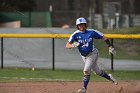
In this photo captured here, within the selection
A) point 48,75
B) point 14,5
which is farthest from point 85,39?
point 14,5

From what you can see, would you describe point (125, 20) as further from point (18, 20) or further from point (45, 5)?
point (45, 5)

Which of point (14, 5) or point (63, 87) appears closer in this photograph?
point (63, 87)

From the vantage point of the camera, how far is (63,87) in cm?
1229

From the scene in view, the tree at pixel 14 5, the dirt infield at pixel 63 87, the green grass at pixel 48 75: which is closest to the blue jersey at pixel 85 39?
the dirt infield at pixel 63 87

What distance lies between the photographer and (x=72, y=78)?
1466cm

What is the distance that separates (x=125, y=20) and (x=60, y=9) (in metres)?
18.0

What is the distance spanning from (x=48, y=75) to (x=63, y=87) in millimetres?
3204

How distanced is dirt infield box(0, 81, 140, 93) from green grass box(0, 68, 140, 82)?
3.66ft

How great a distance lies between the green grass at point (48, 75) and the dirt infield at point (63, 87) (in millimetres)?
1115

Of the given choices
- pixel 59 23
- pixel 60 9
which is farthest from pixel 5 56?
pixel 60 9

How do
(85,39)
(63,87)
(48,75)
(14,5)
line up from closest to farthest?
(85,39), (63,87), (48,75), (14,5)

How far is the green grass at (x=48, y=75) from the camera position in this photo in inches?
567

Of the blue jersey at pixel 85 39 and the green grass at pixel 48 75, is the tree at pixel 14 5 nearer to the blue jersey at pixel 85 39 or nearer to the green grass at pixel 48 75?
the green grass at pixel 48 75

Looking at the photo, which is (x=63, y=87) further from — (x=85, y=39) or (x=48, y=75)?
(x=48, y=75)
